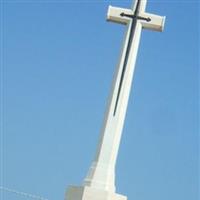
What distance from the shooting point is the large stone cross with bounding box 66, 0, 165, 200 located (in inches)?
485

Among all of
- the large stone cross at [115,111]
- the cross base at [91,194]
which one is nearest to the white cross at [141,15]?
the large stone cross at [115,111]

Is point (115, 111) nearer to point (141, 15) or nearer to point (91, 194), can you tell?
point (91, 194)

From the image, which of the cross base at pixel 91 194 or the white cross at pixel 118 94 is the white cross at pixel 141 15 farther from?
the cross base at pixel 91 194

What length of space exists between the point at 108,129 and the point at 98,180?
1285 mm

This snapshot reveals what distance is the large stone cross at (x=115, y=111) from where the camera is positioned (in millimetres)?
12320

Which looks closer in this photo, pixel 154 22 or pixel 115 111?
pixel 115 111

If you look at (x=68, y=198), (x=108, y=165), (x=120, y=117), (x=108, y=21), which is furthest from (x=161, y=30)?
(x=68, y=198)

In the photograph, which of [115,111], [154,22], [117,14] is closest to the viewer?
[115,111]

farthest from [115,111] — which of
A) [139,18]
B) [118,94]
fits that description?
[139,18]

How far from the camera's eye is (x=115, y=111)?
43.0 feet

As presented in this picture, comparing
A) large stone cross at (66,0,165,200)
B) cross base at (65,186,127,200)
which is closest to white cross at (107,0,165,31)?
large stone cross at (66,0,165,200)

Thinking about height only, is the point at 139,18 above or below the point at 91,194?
above

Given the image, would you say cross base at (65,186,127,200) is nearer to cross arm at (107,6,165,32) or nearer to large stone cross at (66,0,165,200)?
large stone cross at (66,0,165,200)

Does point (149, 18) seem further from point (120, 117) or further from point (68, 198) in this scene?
point (68, 198)
